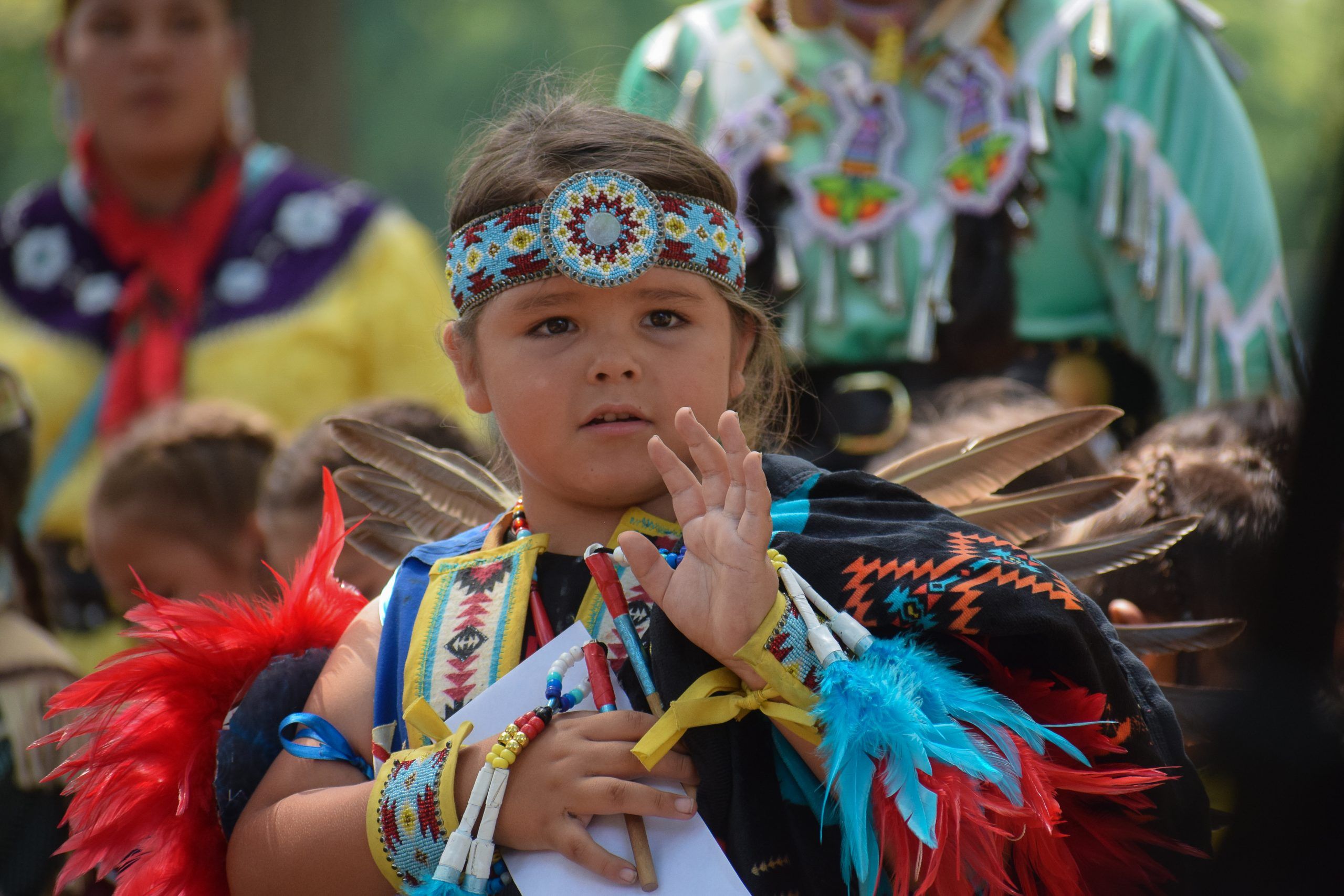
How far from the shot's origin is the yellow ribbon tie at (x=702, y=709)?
156 centimetres

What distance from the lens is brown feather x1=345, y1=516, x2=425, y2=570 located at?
229 centimetres

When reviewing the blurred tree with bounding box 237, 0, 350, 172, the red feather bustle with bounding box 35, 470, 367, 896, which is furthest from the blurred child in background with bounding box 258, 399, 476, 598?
the blurred tree with bounding box 237, 0, 350, 172

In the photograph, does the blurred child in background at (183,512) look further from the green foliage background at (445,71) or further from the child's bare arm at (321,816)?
the green foliage background at (445,71)

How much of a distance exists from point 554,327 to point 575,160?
217 mm

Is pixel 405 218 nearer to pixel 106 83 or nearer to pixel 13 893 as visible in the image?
pixel 106 83

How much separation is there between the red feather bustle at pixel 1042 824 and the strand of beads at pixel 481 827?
412mm

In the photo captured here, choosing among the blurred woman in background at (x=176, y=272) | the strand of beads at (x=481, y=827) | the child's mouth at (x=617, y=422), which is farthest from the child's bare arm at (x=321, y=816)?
the blurred woman in background at (x=176, y=272)

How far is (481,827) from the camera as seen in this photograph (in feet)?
5.26

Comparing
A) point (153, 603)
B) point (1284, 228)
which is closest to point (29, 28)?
point (1284, 228)

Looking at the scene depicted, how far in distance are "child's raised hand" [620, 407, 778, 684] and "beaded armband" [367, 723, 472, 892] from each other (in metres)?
0.32

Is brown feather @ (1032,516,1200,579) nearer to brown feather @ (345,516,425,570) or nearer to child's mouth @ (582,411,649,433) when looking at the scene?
child's mouth @ (582,411,649,433)

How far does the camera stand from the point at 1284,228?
4.84 meters

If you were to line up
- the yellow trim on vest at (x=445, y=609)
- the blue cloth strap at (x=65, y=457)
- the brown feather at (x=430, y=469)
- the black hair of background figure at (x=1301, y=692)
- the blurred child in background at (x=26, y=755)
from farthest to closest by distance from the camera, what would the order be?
the blue cloth strap at (x=65, y=457)
the blurred child in background at (x=26, y=755)
the brown feather at (x=430, y=469)
the yellow trim on vest at (x=445, y=609)
the black hair of background figure at (x=1301, y=692)

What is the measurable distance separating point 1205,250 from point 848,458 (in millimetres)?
955
